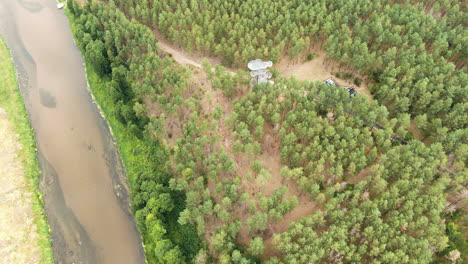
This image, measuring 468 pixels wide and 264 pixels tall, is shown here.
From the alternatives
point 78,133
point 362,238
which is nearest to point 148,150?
point 78,133

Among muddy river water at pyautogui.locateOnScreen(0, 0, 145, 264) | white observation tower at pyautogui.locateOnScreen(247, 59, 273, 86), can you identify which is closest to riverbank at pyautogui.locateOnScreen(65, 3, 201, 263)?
muddy river water at pyautogui.locateOnScreen(0, 0, 145, 264)

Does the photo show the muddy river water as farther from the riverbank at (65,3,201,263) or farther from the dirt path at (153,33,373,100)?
the dirt path at (153,33,373,100)

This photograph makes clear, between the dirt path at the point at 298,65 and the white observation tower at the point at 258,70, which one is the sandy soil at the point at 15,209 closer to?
the dirt path at the point at 298,65

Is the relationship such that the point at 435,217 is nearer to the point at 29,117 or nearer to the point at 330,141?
the point at 330,141

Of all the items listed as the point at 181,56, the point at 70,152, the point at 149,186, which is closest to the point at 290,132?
the point at 149,186

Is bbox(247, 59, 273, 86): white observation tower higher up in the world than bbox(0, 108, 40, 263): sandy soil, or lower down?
higher up

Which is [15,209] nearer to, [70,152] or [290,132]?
[70,152]

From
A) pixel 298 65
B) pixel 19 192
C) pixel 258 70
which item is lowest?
pixel 19 192
